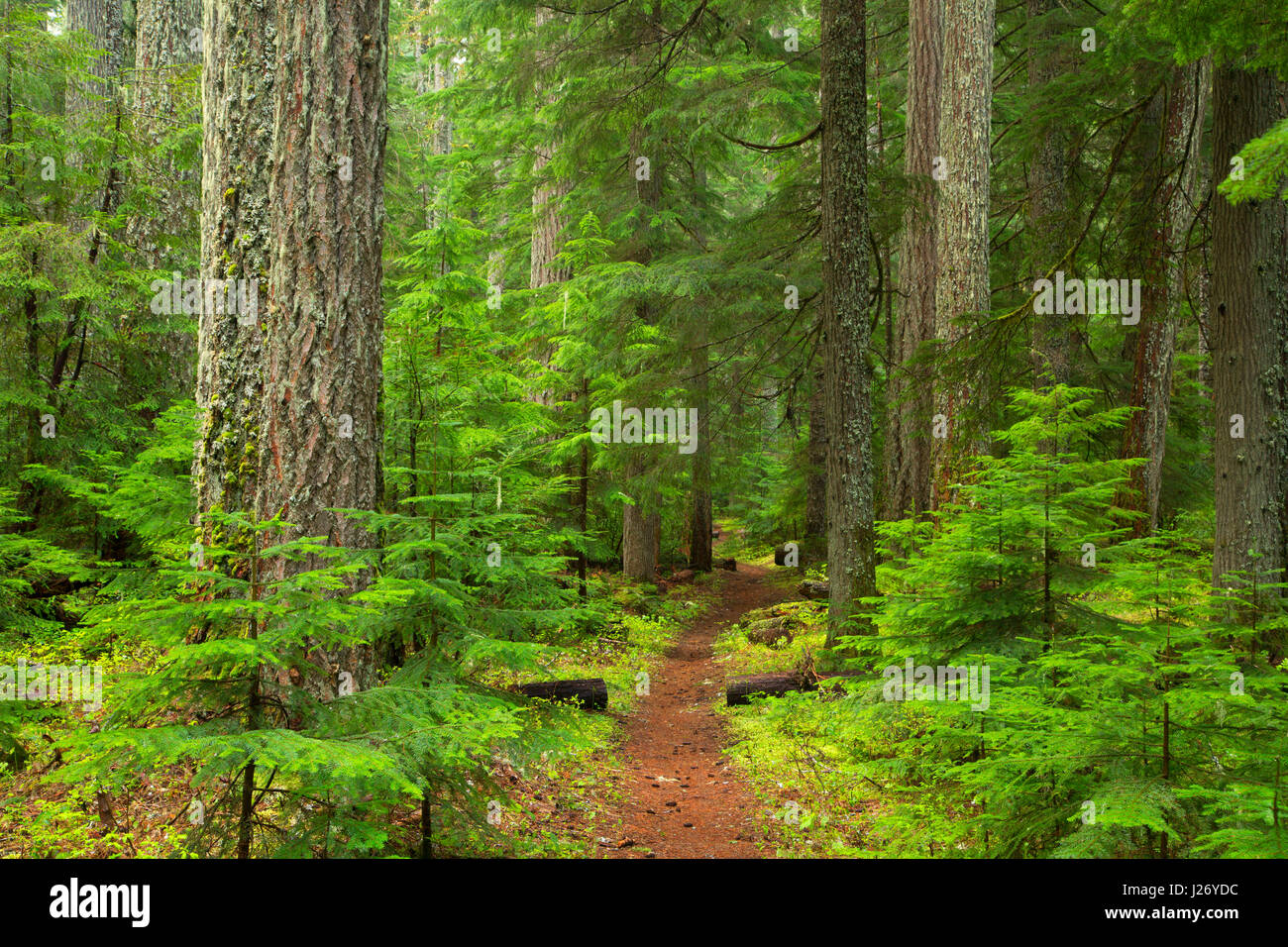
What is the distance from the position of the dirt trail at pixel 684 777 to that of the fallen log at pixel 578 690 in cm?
41

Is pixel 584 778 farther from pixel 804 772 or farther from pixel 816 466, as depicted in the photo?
pixel 816 466

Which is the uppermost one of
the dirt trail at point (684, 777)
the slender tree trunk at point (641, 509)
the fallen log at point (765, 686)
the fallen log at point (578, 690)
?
the slender tree trunk at point (641, 509)

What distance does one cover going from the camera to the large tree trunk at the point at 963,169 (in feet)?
30.6

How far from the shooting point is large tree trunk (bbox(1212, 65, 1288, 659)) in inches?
270

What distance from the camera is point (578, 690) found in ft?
26.7

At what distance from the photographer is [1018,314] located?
306 inches

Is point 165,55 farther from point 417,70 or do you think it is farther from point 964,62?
point 417,70

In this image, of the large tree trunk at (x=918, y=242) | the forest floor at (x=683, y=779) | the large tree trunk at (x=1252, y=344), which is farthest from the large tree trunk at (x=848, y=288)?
the large tree trunk at (x=1252, y=344)

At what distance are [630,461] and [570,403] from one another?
1.35 m

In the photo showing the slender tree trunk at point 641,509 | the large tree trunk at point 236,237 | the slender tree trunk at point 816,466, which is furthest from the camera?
the slender tree trunk at point 816,466

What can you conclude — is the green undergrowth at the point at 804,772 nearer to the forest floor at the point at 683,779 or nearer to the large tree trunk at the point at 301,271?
the forest floor at the point at 683,779

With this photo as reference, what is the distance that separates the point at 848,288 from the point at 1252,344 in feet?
11.9

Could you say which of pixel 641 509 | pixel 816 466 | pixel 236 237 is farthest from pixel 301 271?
pixel 816 466

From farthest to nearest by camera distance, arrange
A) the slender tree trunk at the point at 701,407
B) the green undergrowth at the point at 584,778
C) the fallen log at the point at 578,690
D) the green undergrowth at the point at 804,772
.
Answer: the slender tree trunk at the point at 701,407 < the fallen log at the point at 578,690 < the green undergrowth at the point at 804,772 < the green undergrowth at the point at 584,778
